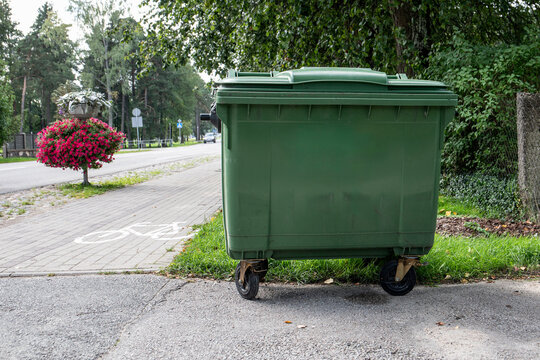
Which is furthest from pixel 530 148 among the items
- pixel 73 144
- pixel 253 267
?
pixel 73 144

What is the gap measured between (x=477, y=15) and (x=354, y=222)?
24.3ft

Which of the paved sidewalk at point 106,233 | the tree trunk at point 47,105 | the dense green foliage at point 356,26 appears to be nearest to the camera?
the paved sidewalk at point 106,233

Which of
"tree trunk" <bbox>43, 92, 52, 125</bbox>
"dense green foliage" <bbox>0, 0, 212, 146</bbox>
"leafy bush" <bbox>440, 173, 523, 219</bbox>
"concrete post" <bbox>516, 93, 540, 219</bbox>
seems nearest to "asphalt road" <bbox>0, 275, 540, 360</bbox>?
"concrete post" <bbox>516, 93, 540, 219</bbox>

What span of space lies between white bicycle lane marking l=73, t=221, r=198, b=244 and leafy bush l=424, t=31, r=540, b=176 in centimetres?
424

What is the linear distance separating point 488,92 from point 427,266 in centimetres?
383

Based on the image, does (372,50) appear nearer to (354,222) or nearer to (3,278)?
(354,222)

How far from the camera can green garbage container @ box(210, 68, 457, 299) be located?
3156 millimetres

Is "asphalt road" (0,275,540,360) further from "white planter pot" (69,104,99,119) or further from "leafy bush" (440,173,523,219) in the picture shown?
"white planter pot" (69,104,99,119)

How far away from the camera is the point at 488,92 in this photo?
673 cm

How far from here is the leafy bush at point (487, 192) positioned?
6.23 metres

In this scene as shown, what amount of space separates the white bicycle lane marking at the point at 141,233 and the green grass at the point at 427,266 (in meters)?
1.25

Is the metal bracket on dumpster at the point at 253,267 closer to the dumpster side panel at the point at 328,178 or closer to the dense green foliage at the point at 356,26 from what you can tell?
the dumpster side panel at the point at 328,178

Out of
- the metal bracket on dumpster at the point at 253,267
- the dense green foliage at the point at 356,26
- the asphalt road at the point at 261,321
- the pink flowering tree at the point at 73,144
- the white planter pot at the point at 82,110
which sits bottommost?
the asphalt road at the point at 261,321

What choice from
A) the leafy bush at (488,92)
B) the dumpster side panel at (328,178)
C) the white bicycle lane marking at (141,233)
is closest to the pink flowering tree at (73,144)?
the white bicycle lane marking at (141,233)
